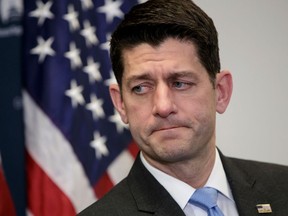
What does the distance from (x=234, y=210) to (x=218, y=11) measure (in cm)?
136

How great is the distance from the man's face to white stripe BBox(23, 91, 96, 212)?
26.2 inches

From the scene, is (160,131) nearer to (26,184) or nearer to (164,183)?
(164,183)

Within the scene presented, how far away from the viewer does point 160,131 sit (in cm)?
163

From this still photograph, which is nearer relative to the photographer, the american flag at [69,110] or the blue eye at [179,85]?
the blue eye at [179,85]

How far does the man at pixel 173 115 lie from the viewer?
1.64 metres

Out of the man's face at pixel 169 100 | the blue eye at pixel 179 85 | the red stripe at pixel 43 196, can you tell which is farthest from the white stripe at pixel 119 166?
the blue eye at pixel 179 85

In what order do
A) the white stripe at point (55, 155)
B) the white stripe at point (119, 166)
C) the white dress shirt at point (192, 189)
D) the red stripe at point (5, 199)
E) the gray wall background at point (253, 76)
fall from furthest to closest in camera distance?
1. the gray wall background at point (253, 76)
2. the white stripe at point (119, 166)
3. the white stripe at point (55, 155)
4. the red stripe at point (5, 199)
5. the white dress shirt at point (192, 189)

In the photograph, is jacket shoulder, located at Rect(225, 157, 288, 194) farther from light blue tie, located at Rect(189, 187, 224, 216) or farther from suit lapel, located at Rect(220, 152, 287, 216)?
light blue tie, located at Rect(189, 187, 224, 216)

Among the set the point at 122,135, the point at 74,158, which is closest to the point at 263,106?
the point at 122,135

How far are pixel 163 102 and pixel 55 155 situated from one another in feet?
2.79

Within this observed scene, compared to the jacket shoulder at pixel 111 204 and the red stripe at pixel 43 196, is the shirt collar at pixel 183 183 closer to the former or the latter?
the jacket shoulder at pixel 111 204

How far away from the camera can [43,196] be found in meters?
2.26

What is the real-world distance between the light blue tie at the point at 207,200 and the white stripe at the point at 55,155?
759 millimetres

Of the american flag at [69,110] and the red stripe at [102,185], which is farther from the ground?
the american flag at [69,110]
